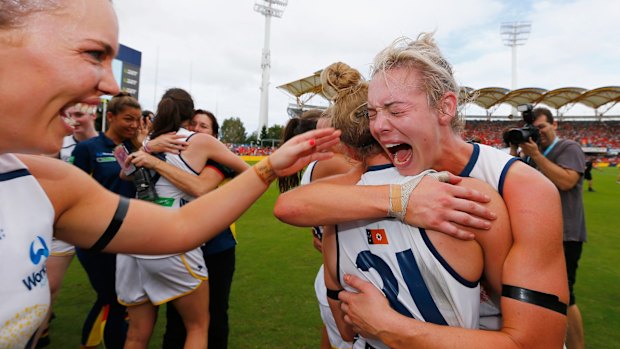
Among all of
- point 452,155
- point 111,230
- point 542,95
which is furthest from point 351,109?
point 542,95

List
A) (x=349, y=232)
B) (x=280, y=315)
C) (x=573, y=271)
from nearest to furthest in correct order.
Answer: (x=349, y=232) → (x=573, y=271) → (x=280, y=315)

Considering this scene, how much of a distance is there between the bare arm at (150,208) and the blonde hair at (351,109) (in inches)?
7.1

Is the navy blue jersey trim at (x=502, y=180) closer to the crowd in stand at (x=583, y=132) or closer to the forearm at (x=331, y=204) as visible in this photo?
the forearm at (x=331, y=204)

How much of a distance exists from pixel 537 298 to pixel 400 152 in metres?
0.80

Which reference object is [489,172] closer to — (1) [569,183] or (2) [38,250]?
(2) [38,250]

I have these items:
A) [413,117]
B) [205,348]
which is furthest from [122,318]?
[413,117]

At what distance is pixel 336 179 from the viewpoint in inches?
75.1

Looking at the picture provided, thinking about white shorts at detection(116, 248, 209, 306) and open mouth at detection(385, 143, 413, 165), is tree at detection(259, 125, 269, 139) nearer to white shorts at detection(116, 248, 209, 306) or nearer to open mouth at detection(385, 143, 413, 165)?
white shorts at detection(116, 248, 209, 306)

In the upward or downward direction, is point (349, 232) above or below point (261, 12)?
below

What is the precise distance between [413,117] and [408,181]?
0.30 m

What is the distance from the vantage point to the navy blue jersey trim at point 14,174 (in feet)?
4.08

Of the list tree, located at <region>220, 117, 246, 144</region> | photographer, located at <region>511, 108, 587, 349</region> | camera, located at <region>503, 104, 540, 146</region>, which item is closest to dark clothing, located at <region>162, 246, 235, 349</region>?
camera, located at <region>503, 104, 540, 146</region>

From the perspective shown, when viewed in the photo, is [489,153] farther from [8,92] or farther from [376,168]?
[8,92]

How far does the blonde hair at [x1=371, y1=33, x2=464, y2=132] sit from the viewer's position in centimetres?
168
